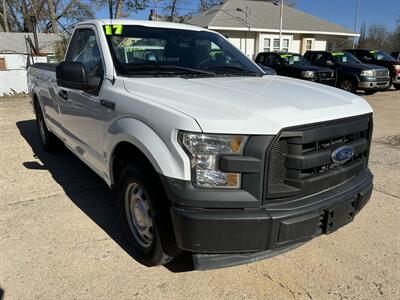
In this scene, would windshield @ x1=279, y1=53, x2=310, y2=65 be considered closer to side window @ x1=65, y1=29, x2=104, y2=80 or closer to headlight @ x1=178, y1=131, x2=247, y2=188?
side window @ x1=65, y1=29, x2=104, y2=80

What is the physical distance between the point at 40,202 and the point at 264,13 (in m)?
29.0

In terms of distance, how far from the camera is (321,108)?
8.72 feet

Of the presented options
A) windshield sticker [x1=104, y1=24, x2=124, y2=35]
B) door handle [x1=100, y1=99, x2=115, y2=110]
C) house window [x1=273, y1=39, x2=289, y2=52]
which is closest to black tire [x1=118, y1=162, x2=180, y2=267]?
door handle [x1=100, y1=99, x2=115, y2=110]

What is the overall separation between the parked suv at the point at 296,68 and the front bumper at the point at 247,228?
12.3 metres

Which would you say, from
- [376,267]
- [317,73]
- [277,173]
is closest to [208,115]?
[277,173]

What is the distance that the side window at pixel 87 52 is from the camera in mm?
3594

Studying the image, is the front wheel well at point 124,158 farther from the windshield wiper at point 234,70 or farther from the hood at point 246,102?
the windshield wiper at point 234,70

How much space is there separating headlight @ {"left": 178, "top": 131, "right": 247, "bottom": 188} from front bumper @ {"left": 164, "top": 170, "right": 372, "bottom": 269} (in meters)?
0.17

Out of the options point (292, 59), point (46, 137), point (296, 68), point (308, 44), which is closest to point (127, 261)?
point (46, 137)

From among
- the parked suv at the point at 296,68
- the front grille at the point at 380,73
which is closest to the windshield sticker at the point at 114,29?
the parked suv at the point at 296,68

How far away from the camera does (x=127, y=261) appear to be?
3.18 metres

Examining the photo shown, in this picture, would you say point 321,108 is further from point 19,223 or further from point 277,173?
point 19,223

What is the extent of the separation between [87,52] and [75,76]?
88 cm

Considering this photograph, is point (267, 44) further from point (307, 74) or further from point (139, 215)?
point (139, 215)
